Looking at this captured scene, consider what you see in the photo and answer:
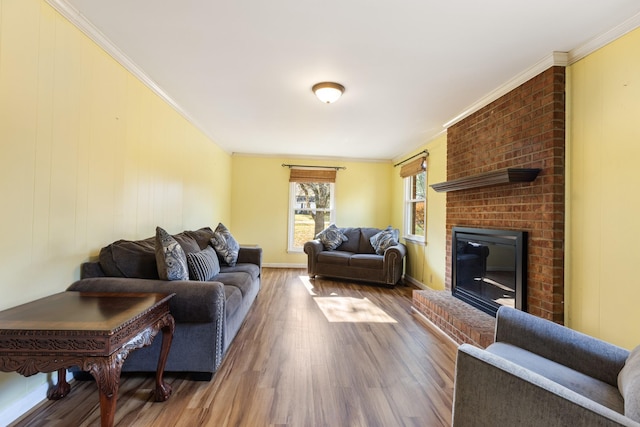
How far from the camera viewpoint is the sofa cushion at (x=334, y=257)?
4934 millimetres

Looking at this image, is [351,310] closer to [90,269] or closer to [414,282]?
[414,282]

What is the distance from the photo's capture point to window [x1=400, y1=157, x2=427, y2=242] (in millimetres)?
4684

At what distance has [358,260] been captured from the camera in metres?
4.84

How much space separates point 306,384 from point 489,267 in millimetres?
2101

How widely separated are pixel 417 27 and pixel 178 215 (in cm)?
308

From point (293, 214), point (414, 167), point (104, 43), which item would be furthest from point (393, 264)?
point (104, 43)

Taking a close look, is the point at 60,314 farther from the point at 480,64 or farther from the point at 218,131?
the point at 218,131

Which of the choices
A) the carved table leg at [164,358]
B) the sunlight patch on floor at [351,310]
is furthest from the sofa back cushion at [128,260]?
the sunlight patch on floor at [351,310]

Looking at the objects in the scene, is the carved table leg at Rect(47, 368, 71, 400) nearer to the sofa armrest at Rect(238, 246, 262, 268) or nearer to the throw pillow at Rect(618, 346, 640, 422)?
the sofa armrest at Rect(238, 246, 262, 268)

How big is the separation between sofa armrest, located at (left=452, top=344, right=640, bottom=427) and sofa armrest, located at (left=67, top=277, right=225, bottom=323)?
1445mm

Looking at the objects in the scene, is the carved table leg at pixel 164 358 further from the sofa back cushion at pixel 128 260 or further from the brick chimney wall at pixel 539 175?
the brick chimney wall at pixel 539 175

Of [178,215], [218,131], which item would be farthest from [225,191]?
[178,215]

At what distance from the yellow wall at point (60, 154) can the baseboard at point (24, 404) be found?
0.11ft

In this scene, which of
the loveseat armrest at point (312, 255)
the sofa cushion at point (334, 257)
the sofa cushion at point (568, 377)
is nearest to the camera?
the sofa cushion at point (568, 377)
